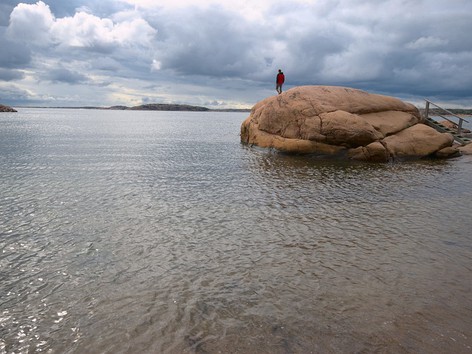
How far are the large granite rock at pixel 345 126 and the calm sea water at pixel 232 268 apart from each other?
901 cm

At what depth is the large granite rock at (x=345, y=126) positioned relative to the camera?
2453cm

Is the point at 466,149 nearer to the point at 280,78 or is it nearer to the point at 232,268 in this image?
the point at 280,78

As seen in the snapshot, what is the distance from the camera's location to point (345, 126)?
24344 mm

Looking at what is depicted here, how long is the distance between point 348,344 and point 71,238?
288 inches

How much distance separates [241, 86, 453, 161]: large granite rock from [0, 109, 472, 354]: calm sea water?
29.6 ft

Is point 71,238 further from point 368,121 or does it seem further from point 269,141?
point 368,121

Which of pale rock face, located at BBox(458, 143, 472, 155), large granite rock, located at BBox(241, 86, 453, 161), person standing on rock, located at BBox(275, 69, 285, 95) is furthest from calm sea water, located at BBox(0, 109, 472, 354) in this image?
person standing on rock, located at BBox(275, 69, 285, 95)

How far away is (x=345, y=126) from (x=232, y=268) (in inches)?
750

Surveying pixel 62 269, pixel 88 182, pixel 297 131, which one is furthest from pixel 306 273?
pixel 297 131

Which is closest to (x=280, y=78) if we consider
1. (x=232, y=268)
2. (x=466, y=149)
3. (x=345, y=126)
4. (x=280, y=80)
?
(x=280, y=80)

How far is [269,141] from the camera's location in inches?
1094

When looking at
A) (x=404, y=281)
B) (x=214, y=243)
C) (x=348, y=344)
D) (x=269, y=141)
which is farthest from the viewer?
(x=269, y=141)

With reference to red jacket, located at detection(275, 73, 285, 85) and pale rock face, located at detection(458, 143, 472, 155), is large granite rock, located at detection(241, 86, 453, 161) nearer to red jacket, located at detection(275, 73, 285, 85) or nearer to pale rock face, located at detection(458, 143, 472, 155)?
pale rock face, located at detection(458, 143, 472, 155)

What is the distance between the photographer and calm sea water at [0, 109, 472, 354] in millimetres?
5453
